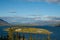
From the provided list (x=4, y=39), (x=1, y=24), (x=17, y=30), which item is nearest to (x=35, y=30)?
(x=17, y=30)

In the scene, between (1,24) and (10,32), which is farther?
(1,24)

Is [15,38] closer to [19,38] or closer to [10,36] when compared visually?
[19,38]

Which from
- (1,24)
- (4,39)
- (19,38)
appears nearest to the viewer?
Result: (4,39)

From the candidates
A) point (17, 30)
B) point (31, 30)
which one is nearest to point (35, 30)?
point (31, 30)

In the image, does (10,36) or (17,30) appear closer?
(10,36)

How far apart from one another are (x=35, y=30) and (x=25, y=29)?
1.66 m

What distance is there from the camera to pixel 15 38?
2981cm

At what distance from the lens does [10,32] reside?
2667cm

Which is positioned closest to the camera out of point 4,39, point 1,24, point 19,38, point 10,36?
→ point 10,36

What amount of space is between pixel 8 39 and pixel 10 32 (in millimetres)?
1349

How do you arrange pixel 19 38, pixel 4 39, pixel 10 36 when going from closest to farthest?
A: pixel 10 36 < pixel 4 39 < pixel 19 38

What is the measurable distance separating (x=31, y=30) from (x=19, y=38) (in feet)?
9.60

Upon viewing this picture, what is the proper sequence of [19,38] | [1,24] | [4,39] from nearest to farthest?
[4,39] → [19,38] → [1,24]

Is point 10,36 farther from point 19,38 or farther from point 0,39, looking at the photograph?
point 19,38
